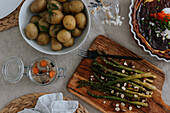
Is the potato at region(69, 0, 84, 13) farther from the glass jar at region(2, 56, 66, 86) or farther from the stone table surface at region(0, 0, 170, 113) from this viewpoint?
the glass jar at region(2, 56, 66, 86)

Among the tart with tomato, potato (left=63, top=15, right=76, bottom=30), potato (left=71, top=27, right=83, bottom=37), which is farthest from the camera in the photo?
the tart with tomato

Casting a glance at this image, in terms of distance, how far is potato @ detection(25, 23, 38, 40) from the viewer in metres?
1.40

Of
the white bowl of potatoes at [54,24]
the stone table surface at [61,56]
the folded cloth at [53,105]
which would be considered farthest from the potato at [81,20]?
the folded cloth at [53,105]

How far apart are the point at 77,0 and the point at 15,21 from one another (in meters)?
0.57

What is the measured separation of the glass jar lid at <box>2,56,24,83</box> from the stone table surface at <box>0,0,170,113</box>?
4 centimetres

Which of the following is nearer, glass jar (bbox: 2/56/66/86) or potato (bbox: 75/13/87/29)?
potato (bbox: 75/13/87/29)

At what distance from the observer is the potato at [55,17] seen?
1.35 metres

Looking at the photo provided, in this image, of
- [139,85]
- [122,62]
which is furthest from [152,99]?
[122,62]

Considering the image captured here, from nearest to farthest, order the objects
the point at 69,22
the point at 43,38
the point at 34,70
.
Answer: the point at 69,22, the point at 43,38, the point at 34,70

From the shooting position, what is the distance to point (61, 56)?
64.4 inches

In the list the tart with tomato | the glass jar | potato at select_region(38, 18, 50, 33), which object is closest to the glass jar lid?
the glass jar

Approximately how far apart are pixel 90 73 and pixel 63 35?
44cm

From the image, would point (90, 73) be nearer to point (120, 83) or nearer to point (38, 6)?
point (120, 83)

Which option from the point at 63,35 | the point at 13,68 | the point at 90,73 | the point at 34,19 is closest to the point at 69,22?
the point at 63,35
